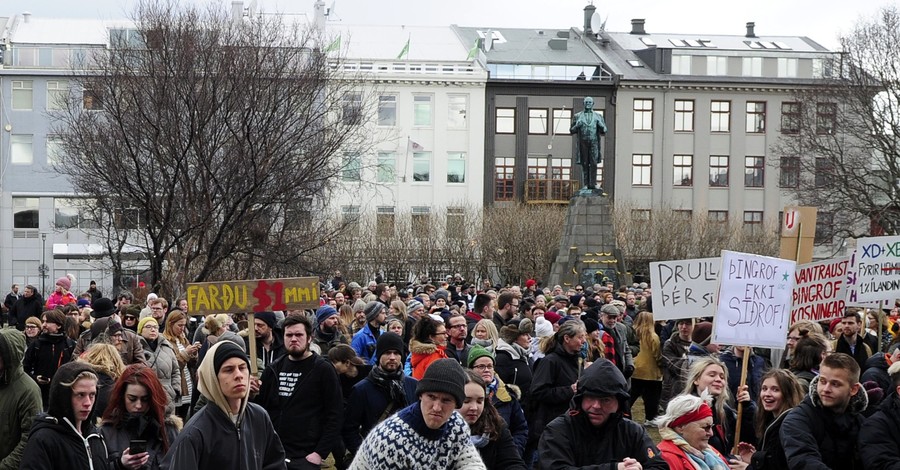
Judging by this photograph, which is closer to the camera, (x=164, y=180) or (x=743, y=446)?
(x=743, y=446)

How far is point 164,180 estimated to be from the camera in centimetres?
3084

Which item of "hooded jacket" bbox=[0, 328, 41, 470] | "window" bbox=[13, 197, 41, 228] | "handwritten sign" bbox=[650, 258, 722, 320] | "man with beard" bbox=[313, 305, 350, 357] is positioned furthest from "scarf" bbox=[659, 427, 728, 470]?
"window" bbox=[13, 197, 41, 228]

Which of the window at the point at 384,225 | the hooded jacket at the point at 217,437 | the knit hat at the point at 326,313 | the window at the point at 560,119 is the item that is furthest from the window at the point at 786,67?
the hooded jacket at the point at 217,437

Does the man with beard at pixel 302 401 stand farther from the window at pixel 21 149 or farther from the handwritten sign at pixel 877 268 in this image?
the window at pixel 21 149

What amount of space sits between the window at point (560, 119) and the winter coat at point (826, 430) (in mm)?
60209

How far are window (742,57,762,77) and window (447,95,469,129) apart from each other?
14579mm

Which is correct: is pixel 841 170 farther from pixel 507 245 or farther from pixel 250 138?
pixel 250 138

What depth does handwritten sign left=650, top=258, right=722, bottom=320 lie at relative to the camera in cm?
1236

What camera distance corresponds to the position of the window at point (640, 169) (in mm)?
68000

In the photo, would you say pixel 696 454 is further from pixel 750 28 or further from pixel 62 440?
pixel 750 28

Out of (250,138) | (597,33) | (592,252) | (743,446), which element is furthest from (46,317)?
(597,33)

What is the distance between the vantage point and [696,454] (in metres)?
→ 6.62

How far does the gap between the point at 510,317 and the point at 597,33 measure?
5762 cm

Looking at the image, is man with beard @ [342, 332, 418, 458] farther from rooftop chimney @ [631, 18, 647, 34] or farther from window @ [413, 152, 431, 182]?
rooftop chimney @ [631, 18, 647, 34]
